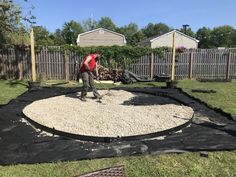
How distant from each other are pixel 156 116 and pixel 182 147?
174 cm

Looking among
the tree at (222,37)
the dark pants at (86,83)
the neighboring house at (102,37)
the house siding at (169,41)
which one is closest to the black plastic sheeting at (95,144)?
the dark pants at (86,83)

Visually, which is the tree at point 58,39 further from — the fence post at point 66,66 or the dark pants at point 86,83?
the dark pants at point 86,83

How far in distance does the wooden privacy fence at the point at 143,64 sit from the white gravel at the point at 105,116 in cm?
634

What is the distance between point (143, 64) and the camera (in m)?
14.2

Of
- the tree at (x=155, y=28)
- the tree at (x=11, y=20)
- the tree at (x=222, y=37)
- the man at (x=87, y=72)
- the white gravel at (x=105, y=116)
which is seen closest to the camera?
the white gravel at (x=105, y=116)

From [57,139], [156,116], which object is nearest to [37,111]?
[57,139]

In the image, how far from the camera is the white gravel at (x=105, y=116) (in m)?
4.80

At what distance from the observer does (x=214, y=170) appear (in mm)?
3334

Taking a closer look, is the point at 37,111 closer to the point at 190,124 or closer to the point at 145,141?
the point at 145,141

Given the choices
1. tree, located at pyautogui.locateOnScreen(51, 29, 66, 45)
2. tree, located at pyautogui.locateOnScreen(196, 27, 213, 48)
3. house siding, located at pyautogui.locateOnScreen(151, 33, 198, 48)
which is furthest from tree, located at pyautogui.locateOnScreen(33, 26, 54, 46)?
tree, located at pyautogui.locateOnScreen(196, 27, 213, 48)

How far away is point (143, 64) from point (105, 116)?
8854mm

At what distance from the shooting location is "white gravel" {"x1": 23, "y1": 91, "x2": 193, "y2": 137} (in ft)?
15.8

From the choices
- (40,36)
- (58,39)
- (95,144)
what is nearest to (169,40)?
(40,36)

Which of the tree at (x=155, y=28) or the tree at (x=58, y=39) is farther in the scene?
the tree at (x=155, y=28)
